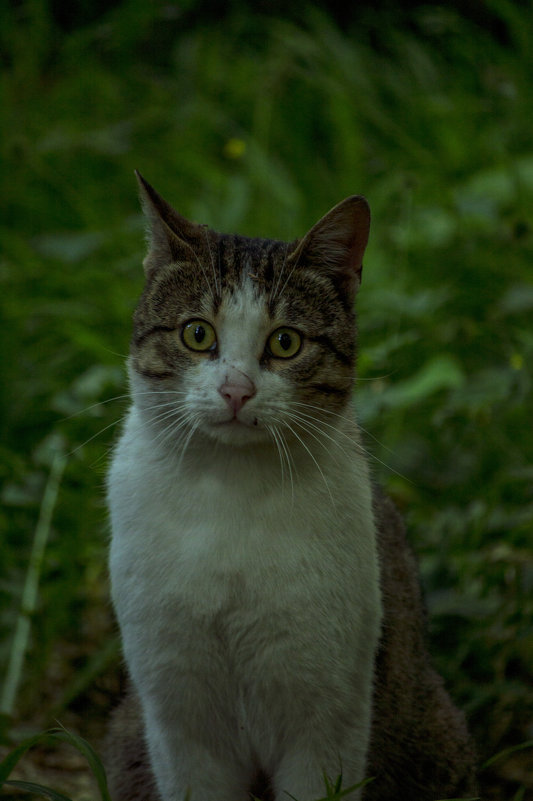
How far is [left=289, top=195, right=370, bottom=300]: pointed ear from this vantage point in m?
2.41

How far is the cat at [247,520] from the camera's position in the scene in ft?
7.55

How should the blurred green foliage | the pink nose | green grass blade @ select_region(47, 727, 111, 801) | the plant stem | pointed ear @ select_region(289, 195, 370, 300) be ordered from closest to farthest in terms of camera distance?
1. the pink nose
2. green grass blade @ select_region(47, 727, 111, 801)
3. pointed ear @ select_region(289, 195, 370, 300)
4. the plant stem
5. the blurred green foliage

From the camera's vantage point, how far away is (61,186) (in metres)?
5.98

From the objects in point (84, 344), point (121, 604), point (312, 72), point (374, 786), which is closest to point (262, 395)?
point (121, 604)

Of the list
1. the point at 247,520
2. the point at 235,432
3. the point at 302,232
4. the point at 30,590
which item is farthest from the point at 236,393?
the point at 302,232

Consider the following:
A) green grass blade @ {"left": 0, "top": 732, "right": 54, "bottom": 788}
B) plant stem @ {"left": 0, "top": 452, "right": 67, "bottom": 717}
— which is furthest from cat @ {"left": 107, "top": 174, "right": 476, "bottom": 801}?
plant stem @ {"left": 0, "top": 452, "right": 67, "bottom": 717}

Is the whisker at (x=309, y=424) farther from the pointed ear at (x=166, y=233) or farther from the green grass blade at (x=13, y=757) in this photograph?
the green grass blade at (x=13, y=757)

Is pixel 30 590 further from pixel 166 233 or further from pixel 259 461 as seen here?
pixel 166 233

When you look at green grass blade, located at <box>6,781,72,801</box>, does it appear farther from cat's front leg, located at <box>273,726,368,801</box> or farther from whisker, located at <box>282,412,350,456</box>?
whisker, located at <box>282,412,350,456</box>

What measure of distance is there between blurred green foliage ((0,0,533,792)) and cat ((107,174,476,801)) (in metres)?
0.39

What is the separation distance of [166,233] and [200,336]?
0.33 metres

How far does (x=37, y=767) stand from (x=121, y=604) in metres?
1.20

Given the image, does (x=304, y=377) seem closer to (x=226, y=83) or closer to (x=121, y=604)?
(x=121, y=604)

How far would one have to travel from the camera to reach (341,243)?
8.08 feet
